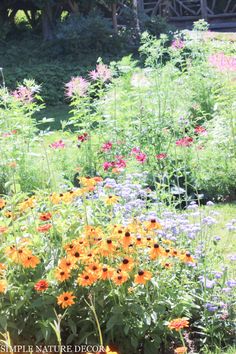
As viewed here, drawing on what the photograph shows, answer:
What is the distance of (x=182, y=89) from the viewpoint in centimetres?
777

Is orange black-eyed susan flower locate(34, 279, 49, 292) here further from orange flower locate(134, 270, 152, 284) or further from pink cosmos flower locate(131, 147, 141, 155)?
pink cosmos flower locate(131, 147, 141, 155)

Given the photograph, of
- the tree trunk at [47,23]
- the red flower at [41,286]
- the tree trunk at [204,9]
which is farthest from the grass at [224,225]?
the tree trunk at [204,9]

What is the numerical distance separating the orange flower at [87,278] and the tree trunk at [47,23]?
46.9 ft

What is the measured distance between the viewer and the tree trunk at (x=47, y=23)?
16.6 meters

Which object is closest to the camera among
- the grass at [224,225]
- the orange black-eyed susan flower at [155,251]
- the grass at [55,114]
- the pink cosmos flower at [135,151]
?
the orange black-eyed susan flower at [155,251]

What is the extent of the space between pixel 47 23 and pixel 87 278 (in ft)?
47.9

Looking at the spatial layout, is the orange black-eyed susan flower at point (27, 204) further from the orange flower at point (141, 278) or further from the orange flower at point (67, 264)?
the orange flower at point (141, 278)

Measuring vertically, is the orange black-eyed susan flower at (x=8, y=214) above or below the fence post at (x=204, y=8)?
below

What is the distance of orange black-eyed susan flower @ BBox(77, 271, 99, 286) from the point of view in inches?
114

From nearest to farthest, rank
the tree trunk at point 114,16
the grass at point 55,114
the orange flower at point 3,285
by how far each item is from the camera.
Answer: the orange flower at point 3,285 → the grass at point 55,114 → the tree trunk at point 114,16

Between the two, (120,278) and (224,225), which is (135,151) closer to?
(224,225)

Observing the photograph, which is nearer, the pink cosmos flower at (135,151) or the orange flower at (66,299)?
the orange flower at (66,299)

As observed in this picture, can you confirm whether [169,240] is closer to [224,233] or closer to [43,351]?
[43,351]

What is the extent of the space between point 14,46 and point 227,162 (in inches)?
442
